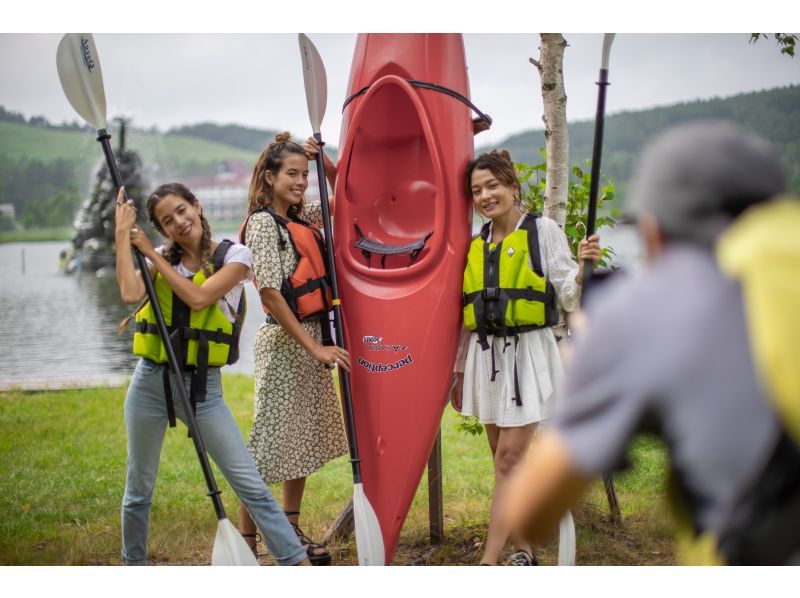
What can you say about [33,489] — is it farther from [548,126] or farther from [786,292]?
[786,292]

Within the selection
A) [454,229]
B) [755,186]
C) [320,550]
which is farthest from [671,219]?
[320,550]

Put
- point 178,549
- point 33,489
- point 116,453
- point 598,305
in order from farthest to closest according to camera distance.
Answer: point 116,453 < point 33,489 < point 178,549 < point 598,305

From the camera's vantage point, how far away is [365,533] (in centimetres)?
269

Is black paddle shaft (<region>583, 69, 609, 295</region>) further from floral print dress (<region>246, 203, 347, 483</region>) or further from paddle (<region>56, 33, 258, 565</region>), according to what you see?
paddle (<region>56, 33, 258, 565</region>)

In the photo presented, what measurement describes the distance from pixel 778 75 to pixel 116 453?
3.56 m

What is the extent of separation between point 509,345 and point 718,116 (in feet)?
5.33

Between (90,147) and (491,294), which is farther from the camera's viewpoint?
(90,147)

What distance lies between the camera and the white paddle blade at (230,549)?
2586mm

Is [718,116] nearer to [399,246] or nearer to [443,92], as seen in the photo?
[443,92]

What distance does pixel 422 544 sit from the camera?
3156 mm

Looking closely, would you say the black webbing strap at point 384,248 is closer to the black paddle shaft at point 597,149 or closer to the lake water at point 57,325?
the black paddle shaft at point 597,149

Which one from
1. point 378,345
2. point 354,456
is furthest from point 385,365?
point 354,456

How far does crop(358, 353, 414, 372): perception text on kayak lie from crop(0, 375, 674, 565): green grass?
69cm

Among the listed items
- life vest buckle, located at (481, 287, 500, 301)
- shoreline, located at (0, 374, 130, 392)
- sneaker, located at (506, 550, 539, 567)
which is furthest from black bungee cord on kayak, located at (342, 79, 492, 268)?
shoreline, located at (0, 374, 130, 392)
